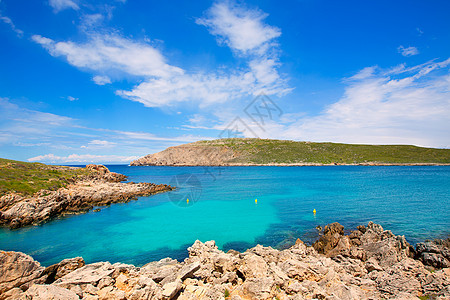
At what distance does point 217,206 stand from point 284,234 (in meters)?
14.2

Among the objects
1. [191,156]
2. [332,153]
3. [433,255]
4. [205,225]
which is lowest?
[205,225]

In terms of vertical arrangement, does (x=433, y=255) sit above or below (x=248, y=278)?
below

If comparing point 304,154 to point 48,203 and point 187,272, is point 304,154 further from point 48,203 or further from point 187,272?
point 187,272

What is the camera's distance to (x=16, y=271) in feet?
29.7

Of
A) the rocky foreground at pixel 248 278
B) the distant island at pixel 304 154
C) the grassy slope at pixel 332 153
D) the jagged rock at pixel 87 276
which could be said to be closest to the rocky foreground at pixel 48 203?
the rocky foreground at pixel 248 278

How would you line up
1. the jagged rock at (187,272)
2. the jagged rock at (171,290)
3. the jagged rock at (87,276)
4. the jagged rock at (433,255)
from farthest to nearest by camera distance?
the jagged rock at (433,255) → the jagged rock at (187,272) → the jagged rock at (87,276) → the jagged rock at (171,290)

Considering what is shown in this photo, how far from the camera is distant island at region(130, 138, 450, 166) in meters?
122

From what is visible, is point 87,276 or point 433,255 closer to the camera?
point 87,276

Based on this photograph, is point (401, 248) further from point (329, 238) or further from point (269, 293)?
point (269, 293)

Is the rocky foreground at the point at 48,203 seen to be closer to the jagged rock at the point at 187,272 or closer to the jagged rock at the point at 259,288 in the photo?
the jagged rock at the point at 187,272

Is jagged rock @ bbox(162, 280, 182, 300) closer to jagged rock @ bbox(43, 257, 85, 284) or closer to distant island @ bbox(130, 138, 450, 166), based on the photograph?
jagged rock @ bbox(43, 257, 85, 284)

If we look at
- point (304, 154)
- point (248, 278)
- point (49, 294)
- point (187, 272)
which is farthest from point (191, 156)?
point (49, 294)

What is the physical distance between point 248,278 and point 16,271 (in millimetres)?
9777

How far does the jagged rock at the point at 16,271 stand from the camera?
8.64 meters
